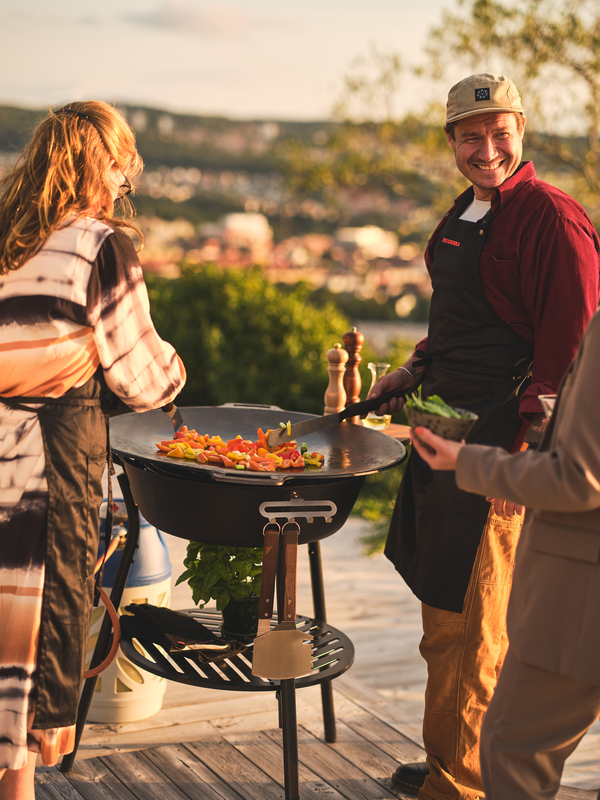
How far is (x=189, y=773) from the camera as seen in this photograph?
2438 mm

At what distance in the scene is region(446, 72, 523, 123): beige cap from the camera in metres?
2.08

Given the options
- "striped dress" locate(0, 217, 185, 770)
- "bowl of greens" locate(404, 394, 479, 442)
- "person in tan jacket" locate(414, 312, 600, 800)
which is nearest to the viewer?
"person in tan jacket" locate(414, 312, 600, 800)

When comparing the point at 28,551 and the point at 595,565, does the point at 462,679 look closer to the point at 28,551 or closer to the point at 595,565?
the point at 595,565

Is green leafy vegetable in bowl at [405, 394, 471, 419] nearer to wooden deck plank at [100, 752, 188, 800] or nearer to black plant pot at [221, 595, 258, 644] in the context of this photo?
black plant pot at [221, 595, 258, 644]

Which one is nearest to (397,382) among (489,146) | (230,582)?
(489,146)

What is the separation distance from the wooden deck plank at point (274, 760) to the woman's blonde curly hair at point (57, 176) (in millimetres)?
1704

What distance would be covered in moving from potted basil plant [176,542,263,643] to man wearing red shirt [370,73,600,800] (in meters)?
0.60

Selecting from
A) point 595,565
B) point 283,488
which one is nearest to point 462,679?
point 283,488

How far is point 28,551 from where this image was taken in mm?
1775

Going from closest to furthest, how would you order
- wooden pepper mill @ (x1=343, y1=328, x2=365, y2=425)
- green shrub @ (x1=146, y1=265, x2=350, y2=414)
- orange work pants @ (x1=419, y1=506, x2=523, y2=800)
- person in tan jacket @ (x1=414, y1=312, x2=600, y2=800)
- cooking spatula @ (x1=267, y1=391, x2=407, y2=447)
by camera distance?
person in tan jacket @ (x1=414, y1=312, x2=600, y2=800), orange work pants @ (x1=419, y1=506, x2=523, y2=800), cooking spatula @ (x1=267, y1=391, x2=407, y2=447), wooden pepper mill @ (x1=343, y1=328, x2=365, y2=425), green shrub @ (x1=146, y1=265, x2=350, y2=414)

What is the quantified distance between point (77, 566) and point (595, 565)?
1.13 meters

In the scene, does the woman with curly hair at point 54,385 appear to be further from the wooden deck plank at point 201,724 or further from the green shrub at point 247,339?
the green shrub at point 247,339

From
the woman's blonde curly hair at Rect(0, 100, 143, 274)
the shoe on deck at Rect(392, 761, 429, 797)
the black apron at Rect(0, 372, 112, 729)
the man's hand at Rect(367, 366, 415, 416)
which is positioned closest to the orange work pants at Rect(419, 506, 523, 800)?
the shoe on deck at Rect(392, 761, 429, 797)

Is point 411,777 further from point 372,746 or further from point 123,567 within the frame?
point 123,567
